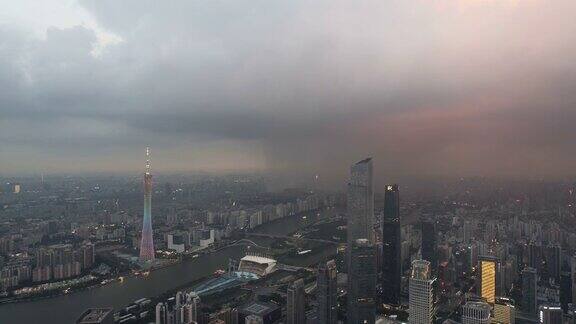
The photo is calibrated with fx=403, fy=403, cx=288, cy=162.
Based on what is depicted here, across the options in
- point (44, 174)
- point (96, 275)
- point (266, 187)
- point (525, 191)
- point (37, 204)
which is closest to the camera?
point (44, 174)

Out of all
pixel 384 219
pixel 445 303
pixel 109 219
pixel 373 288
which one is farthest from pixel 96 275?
pixel 445 303

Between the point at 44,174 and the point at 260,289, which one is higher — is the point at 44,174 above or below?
above

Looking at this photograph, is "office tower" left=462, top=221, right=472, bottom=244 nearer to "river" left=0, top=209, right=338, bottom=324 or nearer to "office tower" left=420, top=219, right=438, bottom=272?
"office tower" left=420, top=219, right=438, bottom=272

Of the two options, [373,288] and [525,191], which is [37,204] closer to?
[373,288]

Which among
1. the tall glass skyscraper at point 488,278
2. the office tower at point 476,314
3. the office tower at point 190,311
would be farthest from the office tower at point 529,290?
the office tower at point 190,311

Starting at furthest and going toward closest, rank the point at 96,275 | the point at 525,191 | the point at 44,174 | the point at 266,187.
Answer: the point at 266,187
the point at 96,275
the point at 525,191
the point at 44,174

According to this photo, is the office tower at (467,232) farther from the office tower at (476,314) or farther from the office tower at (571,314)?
the office tower at (476,314)

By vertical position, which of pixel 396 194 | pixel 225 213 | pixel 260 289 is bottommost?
pixel 260 289

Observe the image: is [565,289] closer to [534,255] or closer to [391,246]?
[534,255]
